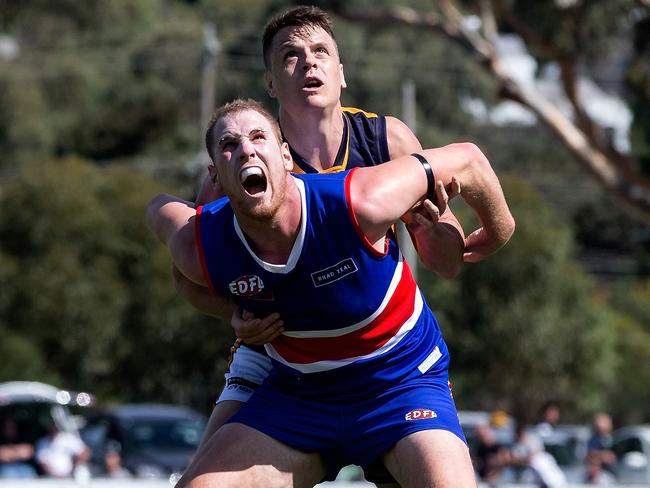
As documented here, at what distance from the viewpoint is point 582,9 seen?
19.3 meters

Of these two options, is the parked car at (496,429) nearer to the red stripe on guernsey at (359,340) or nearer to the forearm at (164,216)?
the forearm at (164,216)

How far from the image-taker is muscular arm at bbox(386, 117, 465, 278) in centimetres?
541

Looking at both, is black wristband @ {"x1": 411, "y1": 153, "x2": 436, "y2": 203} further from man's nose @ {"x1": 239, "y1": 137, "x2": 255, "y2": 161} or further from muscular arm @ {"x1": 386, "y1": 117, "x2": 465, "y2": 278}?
man's nose @ {"x1": 239, "y1": 137, "x2": 255, "y2": 161}

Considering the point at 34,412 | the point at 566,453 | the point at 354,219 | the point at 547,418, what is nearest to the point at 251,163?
the point at 354,219

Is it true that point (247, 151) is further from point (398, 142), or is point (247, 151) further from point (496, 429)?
point (496, 429)

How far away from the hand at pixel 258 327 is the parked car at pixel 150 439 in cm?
1270

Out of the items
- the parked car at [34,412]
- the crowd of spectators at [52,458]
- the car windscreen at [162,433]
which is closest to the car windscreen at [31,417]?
the parked car at [34,412]

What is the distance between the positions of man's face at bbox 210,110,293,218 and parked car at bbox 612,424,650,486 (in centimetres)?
1613

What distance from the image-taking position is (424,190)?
5125mm

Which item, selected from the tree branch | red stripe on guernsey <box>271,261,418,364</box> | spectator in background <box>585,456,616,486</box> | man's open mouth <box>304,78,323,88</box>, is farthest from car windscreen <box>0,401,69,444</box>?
red stripe on guernsey <box>271,261,418,364</box>

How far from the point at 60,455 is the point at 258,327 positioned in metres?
12.8

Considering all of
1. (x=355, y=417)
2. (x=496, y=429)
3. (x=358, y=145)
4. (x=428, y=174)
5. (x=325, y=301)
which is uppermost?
(x=358, y=145)

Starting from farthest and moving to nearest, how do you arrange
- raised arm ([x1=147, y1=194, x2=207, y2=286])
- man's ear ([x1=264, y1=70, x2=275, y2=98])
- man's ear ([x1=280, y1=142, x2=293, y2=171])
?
man's ear ([x1=264, y1=70, x2=275, y2=98]) < raised arm ([x1=147, y1=194, x2=207, y2=286]) < man's ear ([x1=280, y1=142, x2=293, y2=171])

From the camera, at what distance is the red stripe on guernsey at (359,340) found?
5219 millimetres
